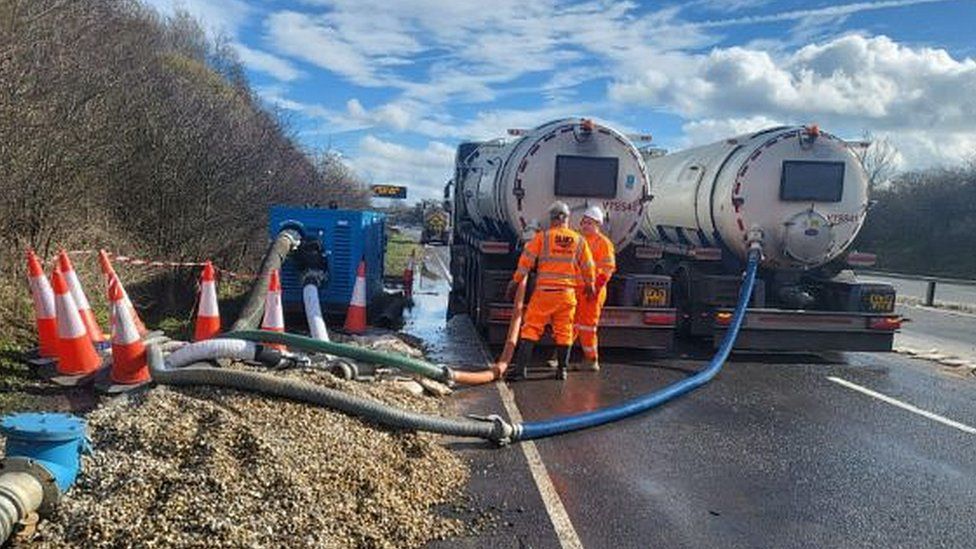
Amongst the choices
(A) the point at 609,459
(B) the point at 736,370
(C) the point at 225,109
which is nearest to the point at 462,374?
(A) the point at 609,459

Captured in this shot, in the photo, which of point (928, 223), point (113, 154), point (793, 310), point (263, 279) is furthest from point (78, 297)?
point (928, 223)

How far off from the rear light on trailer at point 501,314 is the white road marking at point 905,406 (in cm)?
372

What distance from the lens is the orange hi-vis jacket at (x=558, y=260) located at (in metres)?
7.97

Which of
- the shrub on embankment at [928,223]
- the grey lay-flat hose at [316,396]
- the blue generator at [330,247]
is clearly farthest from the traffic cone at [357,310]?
the shrub on embankment at [928,223]

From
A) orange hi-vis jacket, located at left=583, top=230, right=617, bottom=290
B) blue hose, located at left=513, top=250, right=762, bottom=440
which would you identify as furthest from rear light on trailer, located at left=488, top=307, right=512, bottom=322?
blue hose, located at left=513, top=250, right=762, bottom=440

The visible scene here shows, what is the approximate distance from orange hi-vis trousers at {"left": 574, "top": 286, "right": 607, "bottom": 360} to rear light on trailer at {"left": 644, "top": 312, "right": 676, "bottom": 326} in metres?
1.10

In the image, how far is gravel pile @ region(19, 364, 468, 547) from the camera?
360cm

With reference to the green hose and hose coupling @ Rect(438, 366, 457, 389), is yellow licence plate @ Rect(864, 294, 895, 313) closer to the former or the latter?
hose coupling @ Rect(438, 366, 457, 389)

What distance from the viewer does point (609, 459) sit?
5598mm

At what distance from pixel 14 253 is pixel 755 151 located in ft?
28.8

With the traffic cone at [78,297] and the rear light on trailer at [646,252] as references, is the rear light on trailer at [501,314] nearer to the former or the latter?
the rear light on trailer at [646,252]

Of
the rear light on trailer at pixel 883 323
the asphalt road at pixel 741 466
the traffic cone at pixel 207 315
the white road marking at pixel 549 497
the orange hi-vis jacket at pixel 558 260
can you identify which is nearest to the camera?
the white road marking at pixel 549 497

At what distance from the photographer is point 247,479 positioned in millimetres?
4086

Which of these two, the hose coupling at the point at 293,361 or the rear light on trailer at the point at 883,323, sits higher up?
the rear light on trailer at the point at 883,323
